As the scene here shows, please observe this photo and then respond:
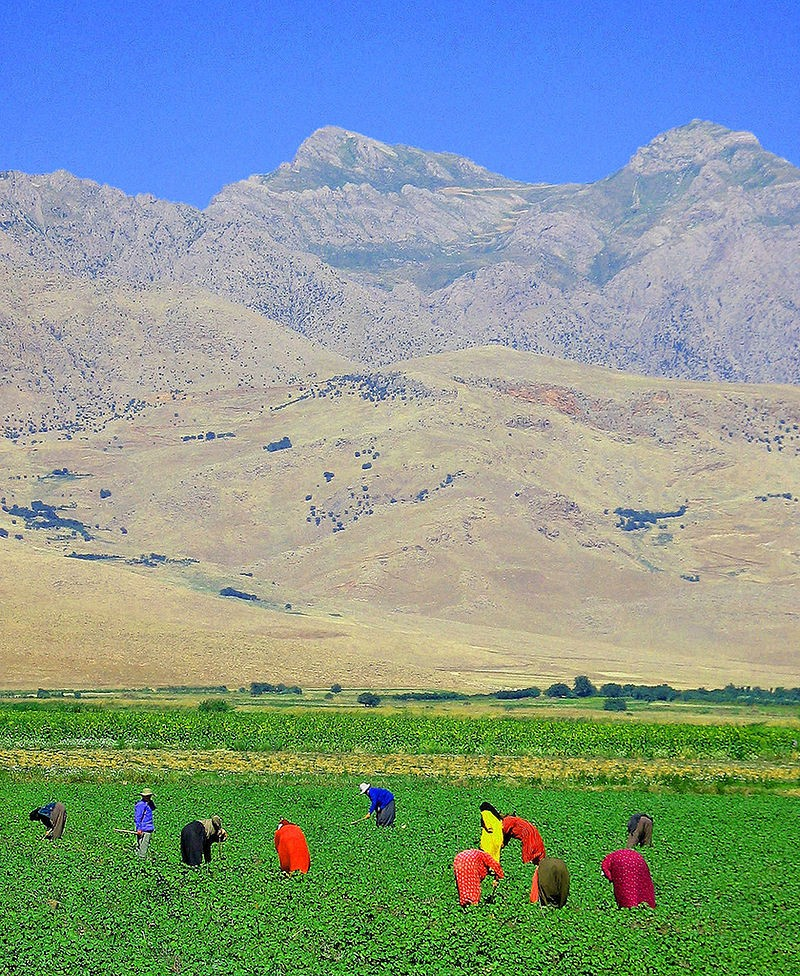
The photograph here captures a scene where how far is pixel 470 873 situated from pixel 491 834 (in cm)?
242

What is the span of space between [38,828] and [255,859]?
6735mm

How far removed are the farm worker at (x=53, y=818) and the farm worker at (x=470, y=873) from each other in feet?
33.9

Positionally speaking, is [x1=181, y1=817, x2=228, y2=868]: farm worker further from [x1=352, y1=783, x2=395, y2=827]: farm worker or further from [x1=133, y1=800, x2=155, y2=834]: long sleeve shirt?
[x1=352, y1=783, x2=395, y2=827]: farm worker

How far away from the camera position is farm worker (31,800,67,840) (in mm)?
31922

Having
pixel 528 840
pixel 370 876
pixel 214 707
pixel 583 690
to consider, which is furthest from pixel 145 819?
pixel 583 690

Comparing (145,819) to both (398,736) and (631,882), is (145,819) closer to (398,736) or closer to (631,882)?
(631,882)

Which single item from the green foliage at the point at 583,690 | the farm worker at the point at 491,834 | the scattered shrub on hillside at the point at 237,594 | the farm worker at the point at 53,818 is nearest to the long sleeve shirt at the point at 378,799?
the farm worker at the point at 491,834

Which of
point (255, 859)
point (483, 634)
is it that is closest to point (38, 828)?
point (255, 859)

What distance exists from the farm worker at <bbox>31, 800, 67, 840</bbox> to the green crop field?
0.45 m

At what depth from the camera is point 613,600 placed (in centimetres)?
19538

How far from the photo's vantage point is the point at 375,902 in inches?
1029

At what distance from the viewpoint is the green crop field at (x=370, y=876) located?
74.5ft

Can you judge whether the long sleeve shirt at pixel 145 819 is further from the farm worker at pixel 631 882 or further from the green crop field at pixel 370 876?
the farm worker at pixel 631 882

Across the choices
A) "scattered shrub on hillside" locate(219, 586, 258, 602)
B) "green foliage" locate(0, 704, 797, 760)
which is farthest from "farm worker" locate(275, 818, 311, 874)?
"scattered shrub on hillside" locate(219, 586, 258, 602)
